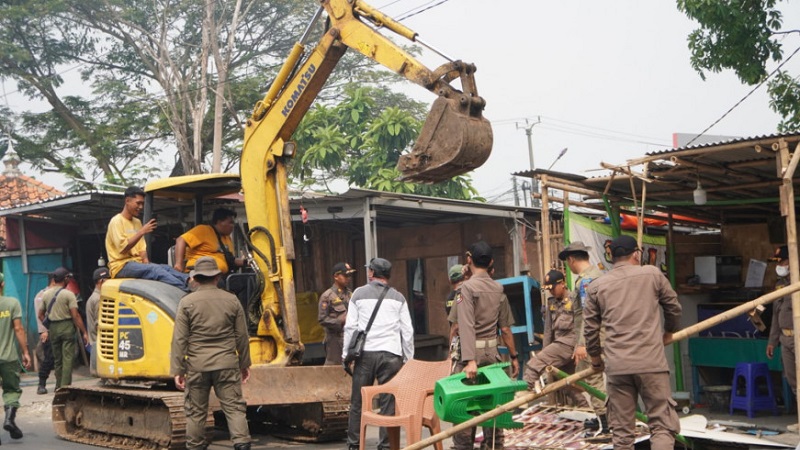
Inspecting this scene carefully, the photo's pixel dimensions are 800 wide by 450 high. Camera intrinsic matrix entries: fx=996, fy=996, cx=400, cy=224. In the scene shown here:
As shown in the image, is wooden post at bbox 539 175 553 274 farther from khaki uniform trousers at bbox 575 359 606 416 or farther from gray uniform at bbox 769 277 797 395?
gray uniform at bbox 769 277 797 395

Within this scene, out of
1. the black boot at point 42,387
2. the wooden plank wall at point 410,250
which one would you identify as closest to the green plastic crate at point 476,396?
the black boot at point 42,387

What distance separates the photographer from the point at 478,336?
911cm

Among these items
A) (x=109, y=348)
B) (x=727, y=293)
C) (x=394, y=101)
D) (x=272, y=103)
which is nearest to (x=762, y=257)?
(x=727, y=293)

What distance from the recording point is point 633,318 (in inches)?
300

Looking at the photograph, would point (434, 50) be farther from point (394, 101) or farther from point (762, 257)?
point (394, 101)

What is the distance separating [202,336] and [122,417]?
8.45ft

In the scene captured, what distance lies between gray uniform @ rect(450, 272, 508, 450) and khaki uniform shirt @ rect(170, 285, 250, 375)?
216cm

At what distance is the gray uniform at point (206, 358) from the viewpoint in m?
9.16

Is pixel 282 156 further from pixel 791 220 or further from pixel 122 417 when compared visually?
pixel 791 220

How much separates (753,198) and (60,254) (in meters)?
13.4

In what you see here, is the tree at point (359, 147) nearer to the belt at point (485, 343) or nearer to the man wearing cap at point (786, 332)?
the man wearing cap at point (786, 332)

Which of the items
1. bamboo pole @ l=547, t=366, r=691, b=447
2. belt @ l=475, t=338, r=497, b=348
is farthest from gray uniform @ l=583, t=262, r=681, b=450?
belt @ l=475, t=338, r=497, b=348

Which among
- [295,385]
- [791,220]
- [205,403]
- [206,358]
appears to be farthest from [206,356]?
[791,220]

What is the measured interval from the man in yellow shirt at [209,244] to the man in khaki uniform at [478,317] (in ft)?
9.91
